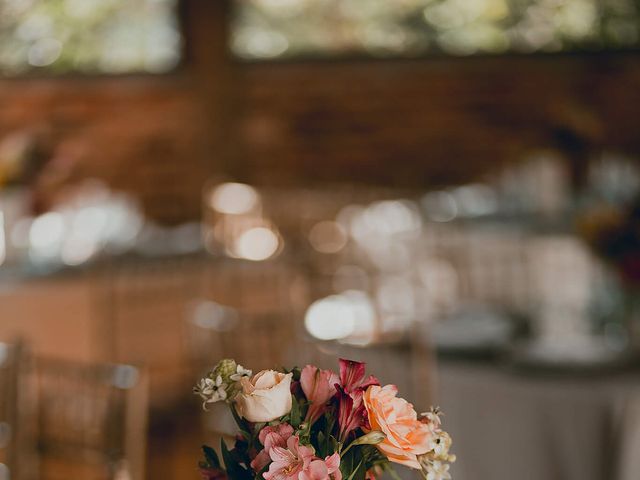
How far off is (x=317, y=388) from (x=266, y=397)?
0.23 ft

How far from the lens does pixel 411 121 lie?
6.56 metres

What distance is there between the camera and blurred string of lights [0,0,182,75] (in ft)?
19.3

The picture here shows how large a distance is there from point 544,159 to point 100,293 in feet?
7.04

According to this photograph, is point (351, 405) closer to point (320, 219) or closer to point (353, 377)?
point (353, 377)

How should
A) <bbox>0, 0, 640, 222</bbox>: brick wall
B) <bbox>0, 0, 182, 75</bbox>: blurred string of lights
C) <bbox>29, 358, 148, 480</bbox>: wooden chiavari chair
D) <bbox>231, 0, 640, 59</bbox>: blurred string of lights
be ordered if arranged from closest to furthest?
<bbox>29, 358, 148, 480</bbox>: wooden chiavari chair < <bbox>0, 0, 182, 75</bbox>: blurred string of lights < <bbox>0, 0, 640, 222</bbox>: brick wall < <bbox>231, 0, 640, 59</bbox>: blurred string of lights

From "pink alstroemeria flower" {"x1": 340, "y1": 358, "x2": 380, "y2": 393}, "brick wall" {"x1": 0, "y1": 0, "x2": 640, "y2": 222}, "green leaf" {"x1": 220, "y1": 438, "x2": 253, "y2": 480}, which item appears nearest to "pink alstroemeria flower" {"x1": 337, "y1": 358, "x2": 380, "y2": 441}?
"pink alstroemeria flower" {"x1": 340, "y1": 358, "x2": 380, "y2": 393}

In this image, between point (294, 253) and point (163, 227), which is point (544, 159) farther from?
point (163, 227)

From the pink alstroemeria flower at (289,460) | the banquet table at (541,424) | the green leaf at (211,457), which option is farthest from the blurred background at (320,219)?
the pink alstroemeria flower at (289,460)

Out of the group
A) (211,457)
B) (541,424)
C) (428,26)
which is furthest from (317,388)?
(428,26)

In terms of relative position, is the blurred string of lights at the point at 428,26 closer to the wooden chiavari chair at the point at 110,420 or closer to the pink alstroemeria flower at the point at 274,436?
the wooden chiavari chair at the point at 110,420

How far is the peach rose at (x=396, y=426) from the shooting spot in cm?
103

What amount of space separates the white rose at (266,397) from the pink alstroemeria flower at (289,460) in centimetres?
3

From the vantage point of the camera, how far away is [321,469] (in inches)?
39.2

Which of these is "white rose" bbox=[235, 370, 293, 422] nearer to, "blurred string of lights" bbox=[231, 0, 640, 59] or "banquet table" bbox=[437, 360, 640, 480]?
"banquet table" bbox=[437, 360, 640, 480]
